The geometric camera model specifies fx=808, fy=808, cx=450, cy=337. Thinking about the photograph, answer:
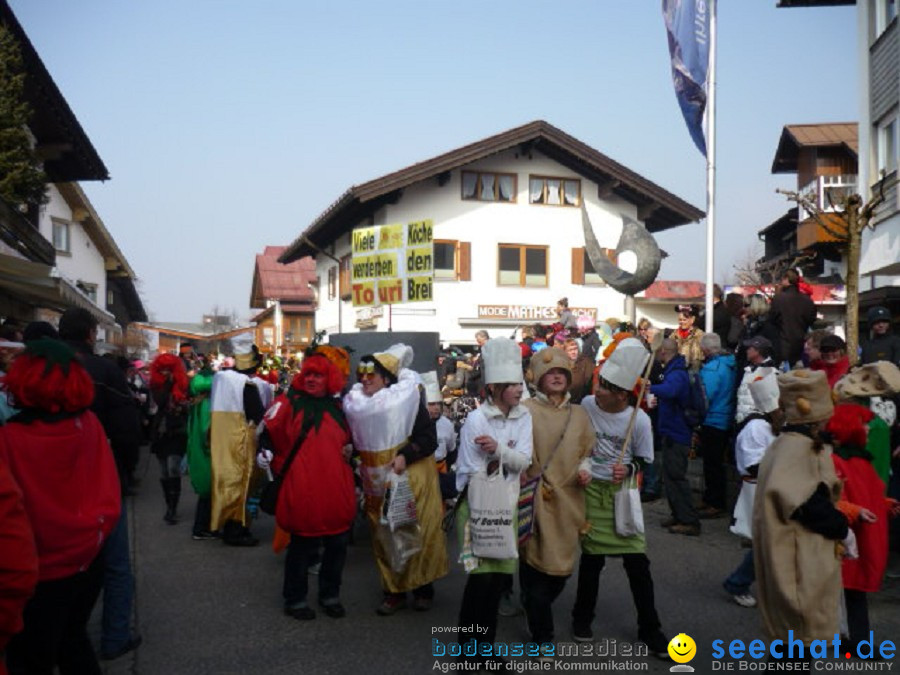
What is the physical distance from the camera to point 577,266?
25922mm

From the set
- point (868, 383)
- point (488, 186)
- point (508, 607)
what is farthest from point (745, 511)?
point (488, 186)

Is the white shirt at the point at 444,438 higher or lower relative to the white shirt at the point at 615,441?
lower

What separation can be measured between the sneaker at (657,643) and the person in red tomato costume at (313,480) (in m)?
2.00

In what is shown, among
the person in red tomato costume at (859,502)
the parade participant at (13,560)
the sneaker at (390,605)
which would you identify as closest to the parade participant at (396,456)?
the sneaker at (390,605)

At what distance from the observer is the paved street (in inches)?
185

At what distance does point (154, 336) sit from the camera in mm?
66438

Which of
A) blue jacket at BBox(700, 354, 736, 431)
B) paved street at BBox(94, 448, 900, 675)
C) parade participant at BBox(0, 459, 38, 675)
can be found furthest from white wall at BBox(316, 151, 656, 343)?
parade participant at BBox(0, 459, 38, 675)

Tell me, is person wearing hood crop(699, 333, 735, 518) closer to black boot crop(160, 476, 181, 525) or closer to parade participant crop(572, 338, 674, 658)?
parade participant crop(572, 338, 674, 658)

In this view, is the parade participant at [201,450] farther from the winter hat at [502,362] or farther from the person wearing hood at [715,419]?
the person wearing hood at [715,419]

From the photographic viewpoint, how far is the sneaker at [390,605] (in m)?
5.55

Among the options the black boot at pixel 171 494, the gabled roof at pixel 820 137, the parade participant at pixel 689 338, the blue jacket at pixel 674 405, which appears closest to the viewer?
the blue jacket at pixel 674 405

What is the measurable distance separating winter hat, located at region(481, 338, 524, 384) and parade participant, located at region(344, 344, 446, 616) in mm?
1050

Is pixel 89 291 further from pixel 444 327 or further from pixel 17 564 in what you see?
pixel 17 564

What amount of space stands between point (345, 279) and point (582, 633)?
75.1 ft
